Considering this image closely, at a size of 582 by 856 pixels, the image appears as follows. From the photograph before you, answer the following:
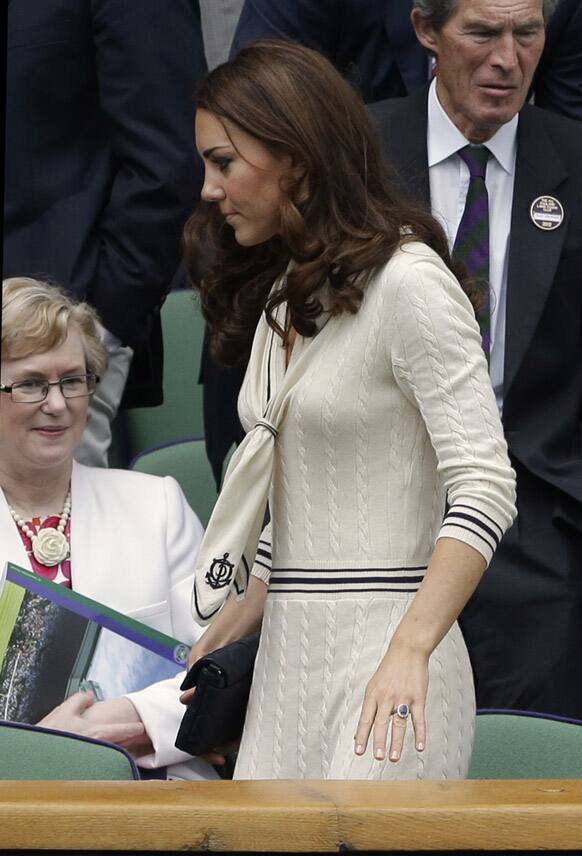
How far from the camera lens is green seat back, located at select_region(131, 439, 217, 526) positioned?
174 inches

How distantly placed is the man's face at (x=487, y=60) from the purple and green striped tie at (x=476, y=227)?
2.0 inches

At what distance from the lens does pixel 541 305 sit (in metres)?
3.44

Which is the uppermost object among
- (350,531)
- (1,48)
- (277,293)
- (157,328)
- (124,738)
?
(1,48)

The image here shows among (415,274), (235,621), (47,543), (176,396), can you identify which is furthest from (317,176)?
(176,396)

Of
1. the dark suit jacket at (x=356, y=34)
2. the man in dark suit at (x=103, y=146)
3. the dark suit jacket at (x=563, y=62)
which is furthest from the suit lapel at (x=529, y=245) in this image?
the man in dark suit at (x=103, y=146)

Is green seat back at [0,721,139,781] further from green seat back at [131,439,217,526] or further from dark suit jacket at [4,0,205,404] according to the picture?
green seat back at [131,439,217,526]

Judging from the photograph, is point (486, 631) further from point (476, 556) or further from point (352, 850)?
point (352, 850)

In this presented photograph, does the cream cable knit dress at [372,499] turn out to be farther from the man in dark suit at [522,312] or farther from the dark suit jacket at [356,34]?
the dark suit jacket at [356,34]

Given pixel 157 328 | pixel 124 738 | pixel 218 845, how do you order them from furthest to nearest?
pixel 157 328 < pixel 124 738 < pixel 218 845

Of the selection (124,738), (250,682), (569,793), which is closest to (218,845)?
(569,793)

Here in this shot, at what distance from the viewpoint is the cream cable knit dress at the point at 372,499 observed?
225cm

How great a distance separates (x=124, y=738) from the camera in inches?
124

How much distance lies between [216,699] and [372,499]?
0.38 meters

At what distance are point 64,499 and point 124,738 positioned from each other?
653mm
